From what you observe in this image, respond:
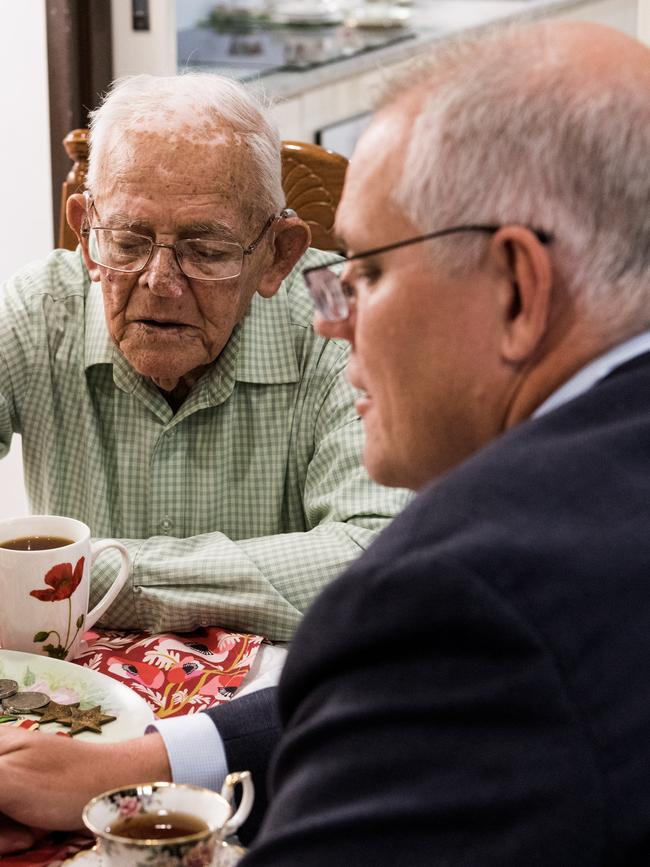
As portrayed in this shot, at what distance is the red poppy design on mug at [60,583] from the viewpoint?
3.84ft

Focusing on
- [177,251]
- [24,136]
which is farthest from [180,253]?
[24,136]

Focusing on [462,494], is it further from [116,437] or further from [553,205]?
[116,437]

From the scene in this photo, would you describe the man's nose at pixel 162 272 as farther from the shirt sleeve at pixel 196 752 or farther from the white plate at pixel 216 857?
the white plate at pixel 216 857

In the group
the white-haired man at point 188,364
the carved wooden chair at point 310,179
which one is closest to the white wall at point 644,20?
the carved wooden chair at point 310,179

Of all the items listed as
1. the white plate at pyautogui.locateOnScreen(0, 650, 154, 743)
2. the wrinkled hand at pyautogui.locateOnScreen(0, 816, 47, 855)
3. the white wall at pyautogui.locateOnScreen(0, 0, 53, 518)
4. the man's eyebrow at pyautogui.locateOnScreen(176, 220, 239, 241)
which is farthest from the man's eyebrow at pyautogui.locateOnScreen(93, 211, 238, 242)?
the white wall at pyautogui.locateOnScreen(0, 0, 53, 518)

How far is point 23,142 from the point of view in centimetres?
321

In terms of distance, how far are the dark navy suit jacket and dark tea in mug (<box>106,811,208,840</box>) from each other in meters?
0.13

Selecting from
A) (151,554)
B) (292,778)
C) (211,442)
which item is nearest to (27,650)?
(151,554)

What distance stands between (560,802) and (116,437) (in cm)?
116

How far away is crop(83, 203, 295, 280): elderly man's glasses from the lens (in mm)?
1514

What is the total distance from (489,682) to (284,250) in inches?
44.8

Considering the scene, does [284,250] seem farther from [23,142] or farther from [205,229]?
[23,142]

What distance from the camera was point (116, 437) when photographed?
1.66 m

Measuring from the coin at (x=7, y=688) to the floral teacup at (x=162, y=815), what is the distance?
0.36 m
